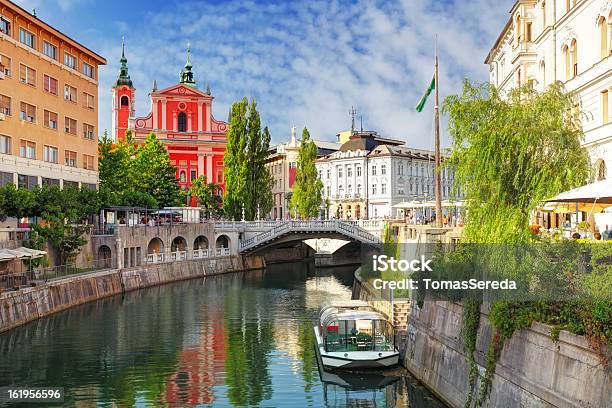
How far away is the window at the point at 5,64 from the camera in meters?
53.9

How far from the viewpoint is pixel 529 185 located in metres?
27.2

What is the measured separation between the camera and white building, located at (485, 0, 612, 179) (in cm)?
3203

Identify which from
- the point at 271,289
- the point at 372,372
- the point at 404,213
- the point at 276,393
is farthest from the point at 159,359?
the point at 404,213

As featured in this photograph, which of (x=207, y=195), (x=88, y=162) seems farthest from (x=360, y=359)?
(x=207, y=195)

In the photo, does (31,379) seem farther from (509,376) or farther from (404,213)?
(404,213)

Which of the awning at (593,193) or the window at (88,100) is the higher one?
the window at (88,100)

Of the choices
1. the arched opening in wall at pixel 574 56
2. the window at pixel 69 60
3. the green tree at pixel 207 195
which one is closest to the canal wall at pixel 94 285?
the green tree at pixel 207 195

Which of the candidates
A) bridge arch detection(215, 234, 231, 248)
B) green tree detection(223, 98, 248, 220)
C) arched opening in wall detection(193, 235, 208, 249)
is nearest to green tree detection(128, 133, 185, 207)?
arched opening in wall detection(193, 235, 208, 249)

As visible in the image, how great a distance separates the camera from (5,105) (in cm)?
5478

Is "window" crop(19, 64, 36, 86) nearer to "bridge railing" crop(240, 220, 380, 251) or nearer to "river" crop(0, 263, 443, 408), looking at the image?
"river" crop(0, 263, 443, 408)

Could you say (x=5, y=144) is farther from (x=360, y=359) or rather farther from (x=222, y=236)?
(x=360, y=359)

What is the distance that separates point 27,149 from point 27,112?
309cm

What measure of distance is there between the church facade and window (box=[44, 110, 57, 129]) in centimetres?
4556

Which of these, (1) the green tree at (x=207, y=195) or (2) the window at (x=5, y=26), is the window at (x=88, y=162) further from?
(1) the green tree at (x=207, y=195)
